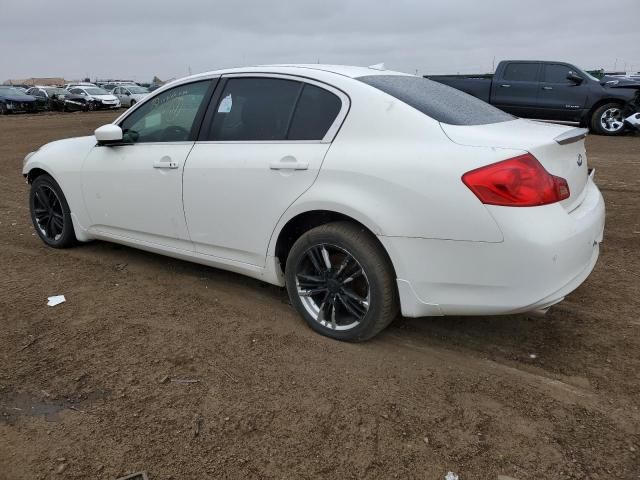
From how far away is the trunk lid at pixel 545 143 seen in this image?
273 cm

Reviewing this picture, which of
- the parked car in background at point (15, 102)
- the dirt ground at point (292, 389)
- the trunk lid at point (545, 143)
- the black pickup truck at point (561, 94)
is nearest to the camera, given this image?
the dirt ground at point (292, 389)

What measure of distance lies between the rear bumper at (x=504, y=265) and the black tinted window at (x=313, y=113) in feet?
2.70

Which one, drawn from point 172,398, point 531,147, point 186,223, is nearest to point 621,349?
point 531,147

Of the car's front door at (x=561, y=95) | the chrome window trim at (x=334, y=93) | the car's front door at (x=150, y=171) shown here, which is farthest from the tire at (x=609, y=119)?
the car's front door at (x=150, y=171)

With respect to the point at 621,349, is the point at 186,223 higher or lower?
higher

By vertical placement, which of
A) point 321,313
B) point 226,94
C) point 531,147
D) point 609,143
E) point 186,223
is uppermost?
point 226,94

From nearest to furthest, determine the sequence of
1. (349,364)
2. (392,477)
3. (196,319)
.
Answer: (392,477)
(349,364)
(196,319)

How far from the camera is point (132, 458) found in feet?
7.67

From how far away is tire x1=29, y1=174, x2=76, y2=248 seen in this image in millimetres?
4883

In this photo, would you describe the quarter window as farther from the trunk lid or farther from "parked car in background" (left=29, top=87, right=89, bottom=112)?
"parked car in background" (left=29, top=87, right=89, bottom=112)

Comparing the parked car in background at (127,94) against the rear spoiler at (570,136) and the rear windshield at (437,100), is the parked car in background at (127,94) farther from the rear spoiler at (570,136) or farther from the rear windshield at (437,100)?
the rear spoiler at (570,136)

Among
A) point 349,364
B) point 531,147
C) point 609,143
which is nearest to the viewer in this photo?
point 531,147

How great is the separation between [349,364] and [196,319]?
1.18 metres

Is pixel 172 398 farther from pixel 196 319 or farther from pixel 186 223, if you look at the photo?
pixel 186 223
